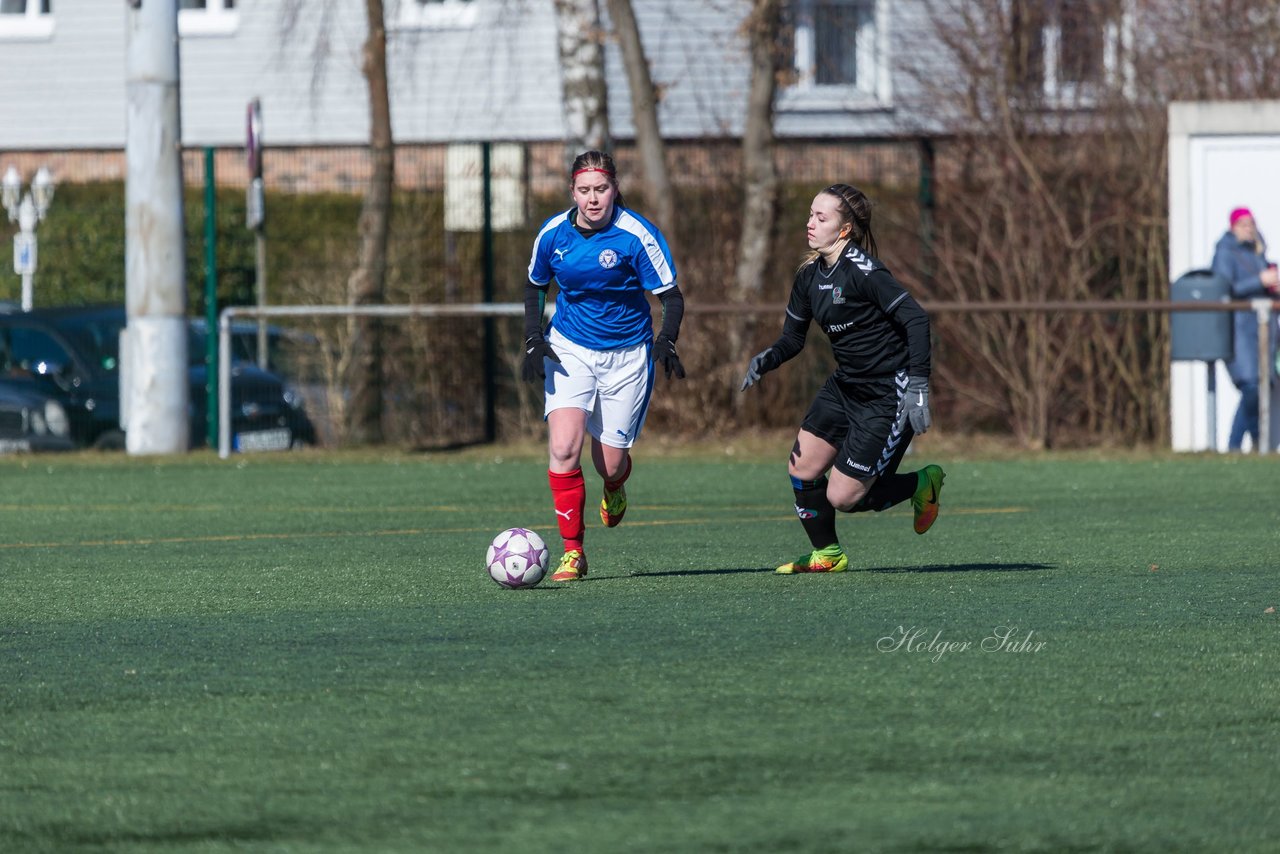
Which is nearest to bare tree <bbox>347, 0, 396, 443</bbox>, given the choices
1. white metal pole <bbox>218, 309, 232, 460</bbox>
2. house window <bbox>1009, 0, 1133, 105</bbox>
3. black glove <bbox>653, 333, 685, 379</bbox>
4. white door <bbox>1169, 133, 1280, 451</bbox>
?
white metal pole <bbox>218, 309, 232, 460</bbox>

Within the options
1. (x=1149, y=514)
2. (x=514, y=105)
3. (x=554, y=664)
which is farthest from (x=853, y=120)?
(x=554, y=664)

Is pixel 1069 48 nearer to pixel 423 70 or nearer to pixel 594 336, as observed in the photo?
pixel 423 70

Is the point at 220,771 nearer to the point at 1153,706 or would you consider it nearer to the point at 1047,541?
the point at 1153,706

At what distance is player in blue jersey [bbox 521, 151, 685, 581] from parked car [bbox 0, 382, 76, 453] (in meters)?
10.3

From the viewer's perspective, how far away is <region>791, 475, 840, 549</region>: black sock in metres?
8.91

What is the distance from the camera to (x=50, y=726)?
18.1ft

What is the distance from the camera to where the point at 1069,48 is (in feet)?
69.1

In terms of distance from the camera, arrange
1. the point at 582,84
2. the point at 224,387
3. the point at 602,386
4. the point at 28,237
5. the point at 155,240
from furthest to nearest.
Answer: the point at 582,84, the point at 28,237, the point at 155,240, the point at 224,387, the point at 602,386

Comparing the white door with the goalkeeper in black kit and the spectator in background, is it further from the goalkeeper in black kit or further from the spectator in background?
the goalkeeper in black kit

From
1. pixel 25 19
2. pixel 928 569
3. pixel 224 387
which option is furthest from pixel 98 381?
pixel 25 19

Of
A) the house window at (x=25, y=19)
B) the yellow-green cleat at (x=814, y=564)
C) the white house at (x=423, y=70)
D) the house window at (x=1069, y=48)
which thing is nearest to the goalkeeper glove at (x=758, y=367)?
the yellow-green cleat at (x=814, y=564)

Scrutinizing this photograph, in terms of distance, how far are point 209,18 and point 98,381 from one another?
13613mm

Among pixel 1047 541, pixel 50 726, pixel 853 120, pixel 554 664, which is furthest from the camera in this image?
pixel 853 120

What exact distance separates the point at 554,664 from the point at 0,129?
2775cm
